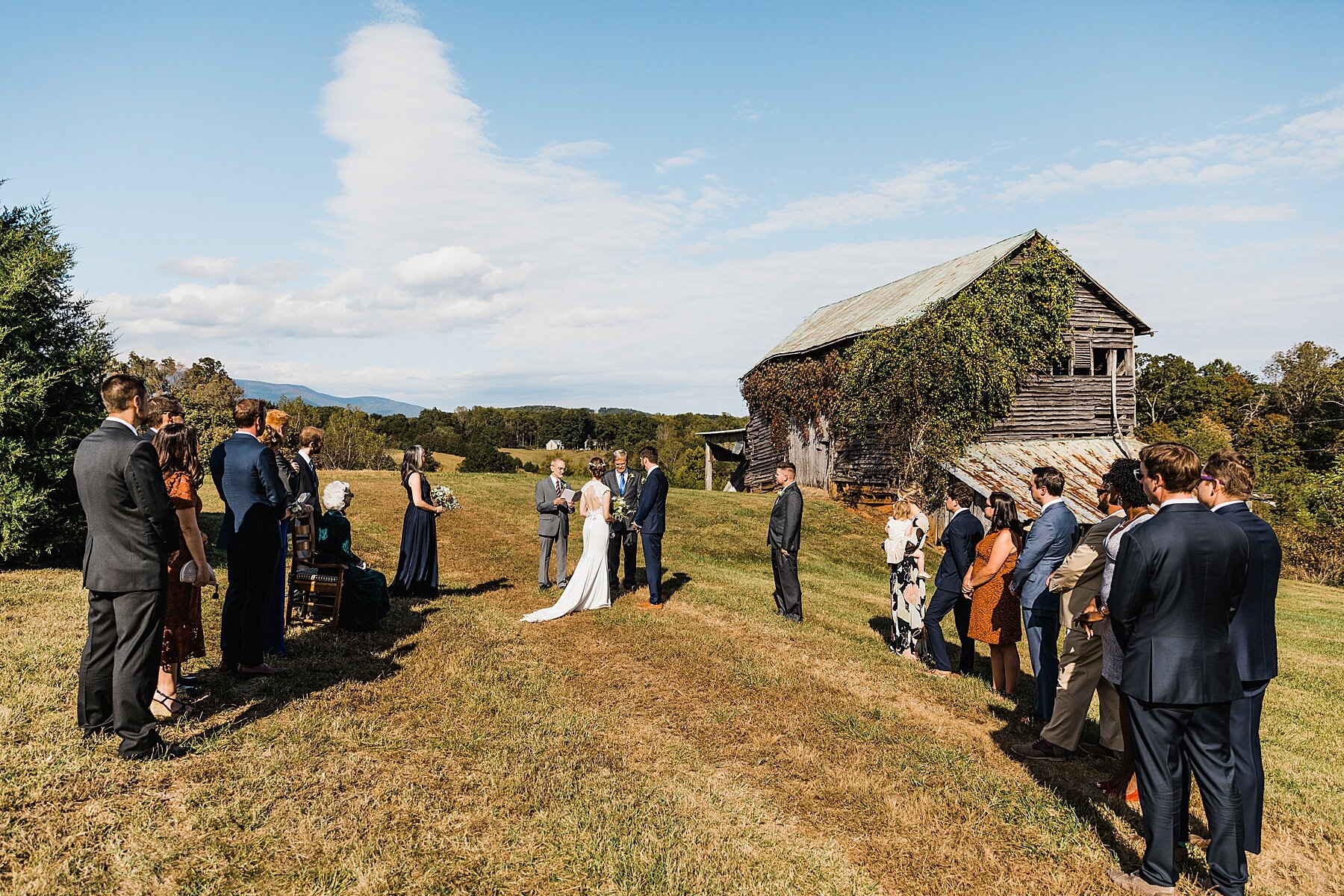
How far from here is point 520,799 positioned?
4.81 m

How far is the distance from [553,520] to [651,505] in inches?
69.3

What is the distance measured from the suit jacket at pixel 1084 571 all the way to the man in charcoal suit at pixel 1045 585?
68cm

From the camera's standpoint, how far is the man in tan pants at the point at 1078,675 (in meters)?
5.74

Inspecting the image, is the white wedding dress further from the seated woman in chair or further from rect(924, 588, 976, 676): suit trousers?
rect(924, 588, 976, 676): suit trousers

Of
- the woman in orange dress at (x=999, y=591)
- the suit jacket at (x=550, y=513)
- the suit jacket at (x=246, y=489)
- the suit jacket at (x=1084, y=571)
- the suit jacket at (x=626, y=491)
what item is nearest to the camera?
the suit jacket at (x=1084, y=571)

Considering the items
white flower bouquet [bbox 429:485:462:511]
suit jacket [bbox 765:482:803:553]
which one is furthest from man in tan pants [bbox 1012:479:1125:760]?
white flower bouquet [bbox 429:485:462:511]

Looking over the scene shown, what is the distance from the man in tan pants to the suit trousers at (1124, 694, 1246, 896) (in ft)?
5.57

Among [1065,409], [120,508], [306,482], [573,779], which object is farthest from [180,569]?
[1065,409]

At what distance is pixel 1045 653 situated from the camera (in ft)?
22.3

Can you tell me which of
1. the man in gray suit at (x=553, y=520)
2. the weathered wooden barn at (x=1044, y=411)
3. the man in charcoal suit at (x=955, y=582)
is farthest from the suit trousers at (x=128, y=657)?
the weathered wooden barn at (x=1044, y=411)

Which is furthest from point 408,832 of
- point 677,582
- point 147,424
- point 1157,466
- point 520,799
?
point 677,582

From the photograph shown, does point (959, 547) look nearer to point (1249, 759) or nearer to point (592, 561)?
point (1249, 759)

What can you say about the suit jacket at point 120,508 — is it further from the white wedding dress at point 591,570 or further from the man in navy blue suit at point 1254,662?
the man in navy blue suit at point 1254,662

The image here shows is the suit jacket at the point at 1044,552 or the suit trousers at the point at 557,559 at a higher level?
the suit jacket at the point at 1044,552
